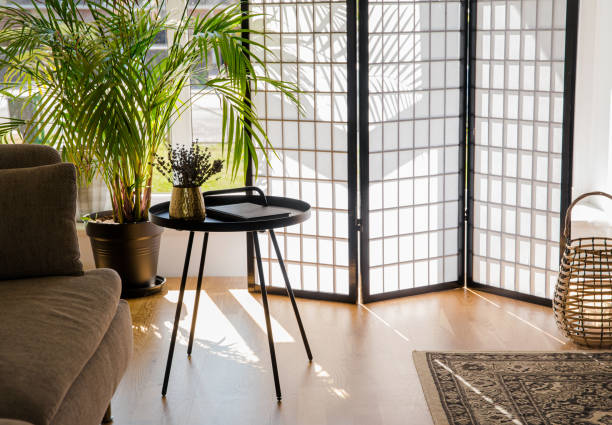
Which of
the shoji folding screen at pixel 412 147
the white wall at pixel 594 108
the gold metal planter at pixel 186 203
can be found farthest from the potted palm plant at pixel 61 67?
the white wall at pixel 594 108

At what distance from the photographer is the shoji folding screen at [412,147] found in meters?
3.91

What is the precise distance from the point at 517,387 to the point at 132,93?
210 centimetres

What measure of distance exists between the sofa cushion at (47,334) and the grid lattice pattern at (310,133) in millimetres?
1531

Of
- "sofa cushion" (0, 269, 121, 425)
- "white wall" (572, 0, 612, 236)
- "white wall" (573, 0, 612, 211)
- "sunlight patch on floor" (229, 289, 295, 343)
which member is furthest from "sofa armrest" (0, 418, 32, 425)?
"white wall" (573, 0, 612, 211)

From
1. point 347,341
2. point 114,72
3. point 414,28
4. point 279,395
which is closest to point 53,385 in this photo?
point 279,395

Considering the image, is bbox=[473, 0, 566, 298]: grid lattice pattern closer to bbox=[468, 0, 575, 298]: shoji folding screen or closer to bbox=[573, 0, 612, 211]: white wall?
bbox=[468, 0, 575, 298]: shoji folding screen

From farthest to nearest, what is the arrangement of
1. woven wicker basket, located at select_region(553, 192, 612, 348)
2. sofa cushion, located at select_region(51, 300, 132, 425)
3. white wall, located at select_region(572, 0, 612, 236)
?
white wall, located at select_region(572, 0, 612, 236), woven wicker basket, located at select_region(553, 192, 612, 348), sofa cushion, located at select_region(51, 300, 132, 425)

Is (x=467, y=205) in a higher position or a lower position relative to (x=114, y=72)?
lower

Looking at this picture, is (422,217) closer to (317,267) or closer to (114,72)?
(317,267)

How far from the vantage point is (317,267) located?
4137mm

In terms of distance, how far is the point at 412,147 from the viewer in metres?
4.05

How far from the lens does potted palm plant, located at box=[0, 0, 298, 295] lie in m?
3.56

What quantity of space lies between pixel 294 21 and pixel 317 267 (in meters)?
1.29

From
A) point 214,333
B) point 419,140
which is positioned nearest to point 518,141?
point 419,140
